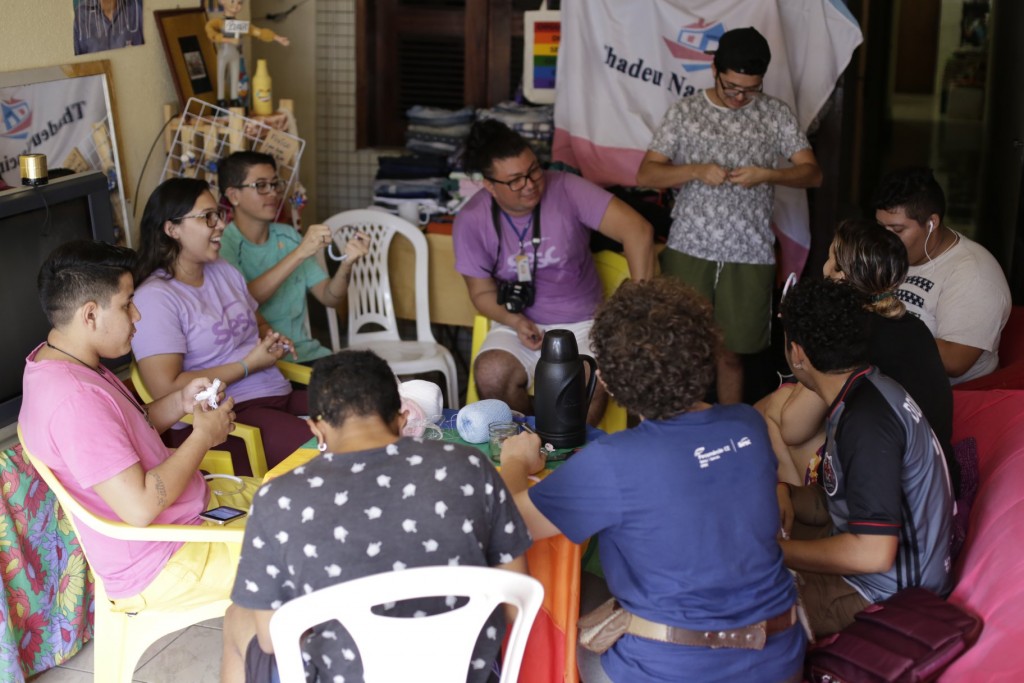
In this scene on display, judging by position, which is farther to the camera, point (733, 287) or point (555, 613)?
point (733, 287)

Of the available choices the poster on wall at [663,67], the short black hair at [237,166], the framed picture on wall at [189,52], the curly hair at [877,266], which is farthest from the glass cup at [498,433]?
the poster on wall at [663,67]

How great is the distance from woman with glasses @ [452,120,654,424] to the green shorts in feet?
0.87

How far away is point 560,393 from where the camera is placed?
2.59 metres

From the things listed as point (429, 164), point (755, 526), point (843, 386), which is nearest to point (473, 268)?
point (429, 164)

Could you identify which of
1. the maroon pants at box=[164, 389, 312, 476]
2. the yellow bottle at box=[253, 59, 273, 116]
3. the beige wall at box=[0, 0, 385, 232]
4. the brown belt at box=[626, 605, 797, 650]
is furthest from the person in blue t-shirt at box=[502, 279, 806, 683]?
the beige wall at box=[0, 0, 385, 232]

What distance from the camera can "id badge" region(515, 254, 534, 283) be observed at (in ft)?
12.3

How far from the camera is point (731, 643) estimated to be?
1.96m

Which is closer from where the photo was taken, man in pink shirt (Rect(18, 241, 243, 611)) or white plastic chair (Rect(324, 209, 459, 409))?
man in pink shirt (Rect(18, 241, 243, 611))

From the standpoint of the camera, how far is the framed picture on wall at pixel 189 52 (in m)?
3.89

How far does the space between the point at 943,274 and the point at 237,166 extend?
85.6 inches

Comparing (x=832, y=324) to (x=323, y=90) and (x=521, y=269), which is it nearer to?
(x=521, y=269)

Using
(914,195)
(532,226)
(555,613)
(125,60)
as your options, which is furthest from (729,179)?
(125,60)

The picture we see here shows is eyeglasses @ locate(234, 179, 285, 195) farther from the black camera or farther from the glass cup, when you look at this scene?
the glass cup

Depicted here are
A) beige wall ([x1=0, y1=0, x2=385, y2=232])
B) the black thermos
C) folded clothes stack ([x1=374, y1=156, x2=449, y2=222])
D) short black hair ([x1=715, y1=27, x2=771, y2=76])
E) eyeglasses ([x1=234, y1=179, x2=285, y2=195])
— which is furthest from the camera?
beige wall ([x1=0, y1=0, x2=385, y2=232])
